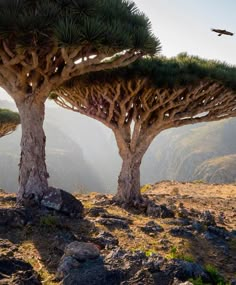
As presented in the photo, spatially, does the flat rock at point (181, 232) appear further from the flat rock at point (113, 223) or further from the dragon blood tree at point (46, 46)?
the dragon blood tree at point (46, 46)

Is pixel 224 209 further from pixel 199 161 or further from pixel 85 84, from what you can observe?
pixel 199 161

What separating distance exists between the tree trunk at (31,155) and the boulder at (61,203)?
12.0 inches

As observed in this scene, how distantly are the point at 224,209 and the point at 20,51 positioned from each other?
411 inches

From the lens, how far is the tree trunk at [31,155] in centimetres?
1011

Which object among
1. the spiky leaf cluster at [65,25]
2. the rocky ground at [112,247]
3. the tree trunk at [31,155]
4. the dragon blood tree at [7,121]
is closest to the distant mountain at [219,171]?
the dragon blood tree at [7,121]

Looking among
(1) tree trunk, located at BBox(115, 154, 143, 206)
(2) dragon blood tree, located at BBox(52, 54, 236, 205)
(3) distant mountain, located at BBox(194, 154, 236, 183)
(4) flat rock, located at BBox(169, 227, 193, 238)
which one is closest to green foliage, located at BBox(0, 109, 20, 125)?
(2) dragon blood tree, located at BBox(52, 54, 236, 205)

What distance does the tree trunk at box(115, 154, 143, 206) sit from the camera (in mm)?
14008

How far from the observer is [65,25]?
27.1 feet

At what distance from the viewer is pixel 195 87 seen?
Answer: 1293 cm

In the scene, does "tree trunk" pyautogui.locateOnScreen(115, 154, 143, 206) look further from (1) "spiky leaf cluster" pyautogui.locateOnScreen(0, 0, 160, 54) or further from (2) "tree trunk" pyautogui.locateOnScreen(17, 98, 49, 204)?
(1) "spiky leaf cluster" pyautogui.locateOnScreen(0, 0, 160, 54)

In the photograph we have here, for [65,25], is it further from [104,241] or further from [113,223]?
[113,223]

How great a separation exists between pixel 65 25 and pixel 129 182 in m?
7.29

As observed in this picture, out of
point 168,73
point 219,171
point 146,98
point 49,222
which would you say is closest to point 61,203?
point 49,222

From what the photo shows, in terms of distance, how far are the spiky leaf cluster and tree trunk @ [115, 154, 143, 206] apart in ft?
18.9
